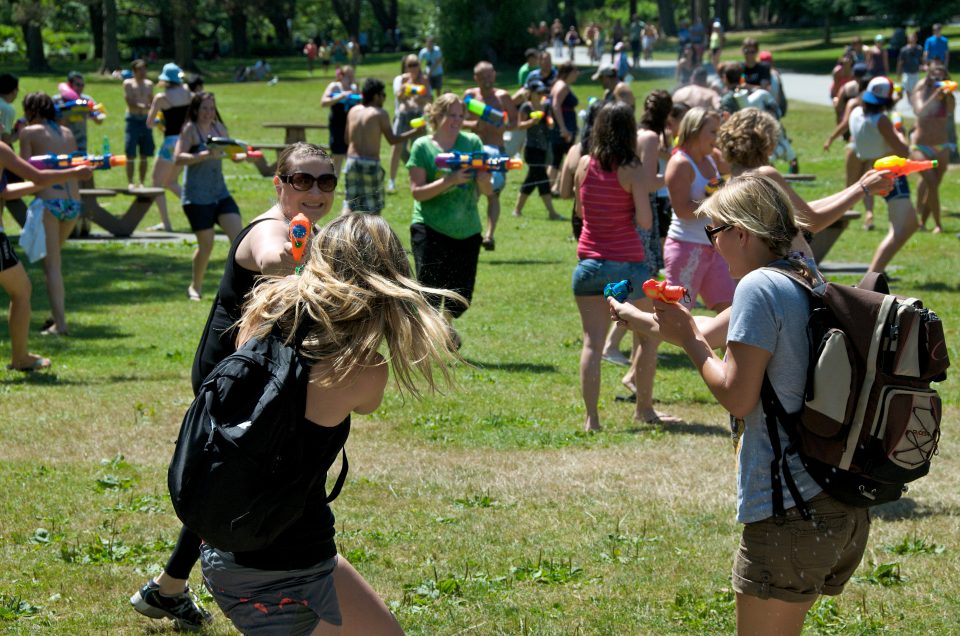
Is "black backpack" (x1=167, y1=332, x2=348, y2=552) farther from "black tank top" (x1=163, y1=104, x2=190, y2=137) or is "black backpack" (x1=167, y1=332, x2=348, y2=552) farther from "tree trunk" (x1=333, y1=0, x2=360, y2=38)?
"tree trunk" (x1=333, y1=0, x2=360, y2=38)

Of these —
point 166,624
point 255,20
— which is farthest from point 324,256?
point 255,20

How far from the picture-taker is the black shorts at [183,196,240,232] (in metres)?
10.9

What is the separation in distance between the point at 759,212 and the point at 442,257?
539 centimetres

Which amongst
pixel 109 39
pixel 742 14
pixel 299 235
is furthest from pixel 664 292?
pixel 742 14

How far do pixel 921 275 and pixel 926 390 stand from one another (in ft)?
34.0

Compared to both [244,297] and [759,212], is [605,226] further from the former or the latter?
[244,297]

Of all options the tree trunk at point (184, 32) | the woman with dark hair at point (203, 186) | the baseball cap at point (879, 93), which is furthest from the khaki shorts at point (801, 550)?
the tree trunk at point (184, 32)

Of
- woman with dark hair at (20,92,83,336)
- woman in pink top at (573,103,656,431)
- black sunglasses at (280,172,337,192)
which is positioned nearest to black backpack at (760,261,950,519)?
black sunglasses at (280,172,337,192)

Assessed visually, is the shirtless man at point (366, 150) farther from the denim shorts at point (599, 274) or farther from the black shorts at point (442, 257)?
the denim shorts at point (599, 274)

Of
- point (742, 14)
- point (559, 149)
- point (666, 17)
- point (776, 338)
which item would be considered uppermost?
point (742, 14)

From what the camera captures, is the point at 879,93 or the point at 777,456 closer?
the point at 777,456

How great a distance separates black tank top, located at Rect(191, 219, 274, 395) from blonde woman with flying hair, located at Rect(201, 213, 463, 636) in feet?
3.08

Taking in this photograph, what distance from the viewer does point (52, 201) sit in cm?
981

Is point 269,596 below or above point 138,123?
below
